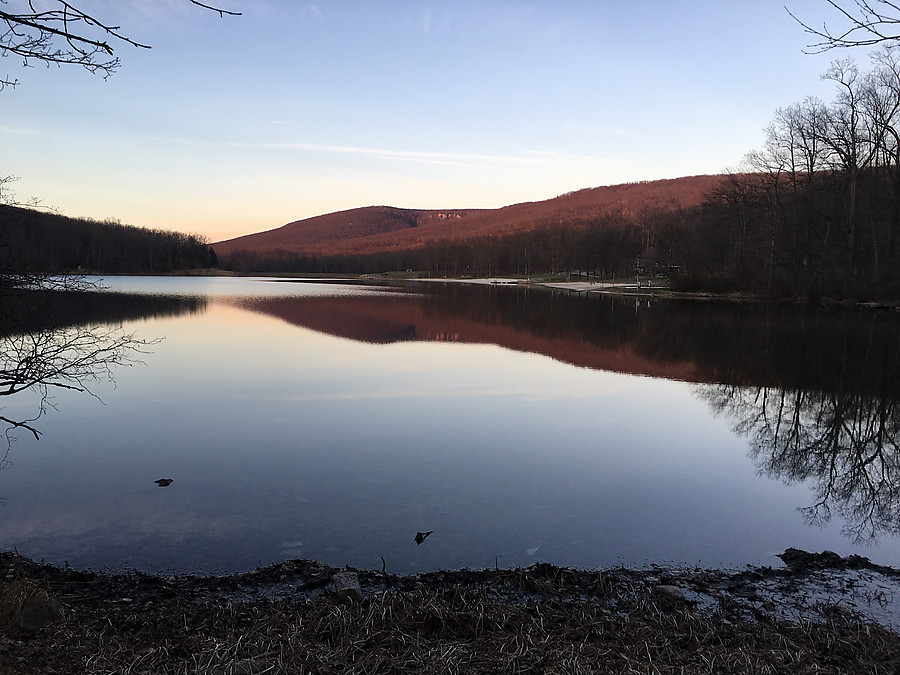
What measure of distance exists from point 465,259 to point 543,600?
137 m

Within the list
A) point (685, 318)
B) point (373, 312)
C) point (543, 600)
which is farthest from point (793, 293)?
point (543, 600)

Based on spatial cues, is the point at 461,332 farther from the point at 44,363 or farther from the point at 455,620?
the point at 455,620

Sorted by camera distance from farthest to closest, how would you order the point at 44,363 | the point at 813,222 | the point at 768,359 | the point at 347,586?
the point at 813,222
the point at 768,359
the point at 44,363
the point at 347,586

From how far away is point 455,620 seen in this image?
161 inches

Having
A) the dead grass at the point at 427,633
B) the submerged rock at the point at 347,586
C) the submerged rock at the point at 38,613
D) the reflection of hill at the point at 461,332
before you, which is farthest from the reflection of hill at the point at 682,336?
the submerged rock at the point at 38,613

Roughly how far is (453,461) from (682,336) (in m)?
18.4

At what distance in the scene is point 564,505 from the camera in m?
7.09

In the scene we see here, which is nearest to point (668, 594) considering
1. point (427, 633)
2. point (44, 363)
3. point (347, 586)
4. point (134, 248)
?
point (427, 633)

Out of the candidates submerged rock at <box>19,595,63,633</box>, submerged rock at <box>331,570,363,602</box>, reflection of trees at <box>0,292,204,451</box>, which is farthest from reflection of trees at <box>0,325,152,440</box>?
submerged rock at <box>331,570,363,602</box>

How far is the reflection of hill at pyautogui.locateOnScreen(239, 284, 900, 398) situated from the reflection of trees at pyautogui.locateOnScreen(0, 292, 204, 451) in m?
8.19

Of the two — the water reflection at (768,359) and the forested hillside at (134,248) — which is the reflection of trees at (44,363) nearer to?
→ the water reflection at (768,359)

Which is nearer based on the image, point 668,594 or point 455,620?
point 455,620

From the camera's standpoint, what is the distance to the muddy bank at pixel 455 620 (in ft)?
11.4

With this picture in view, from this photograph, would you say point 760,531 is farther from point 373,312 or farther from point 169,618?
point 373,312
